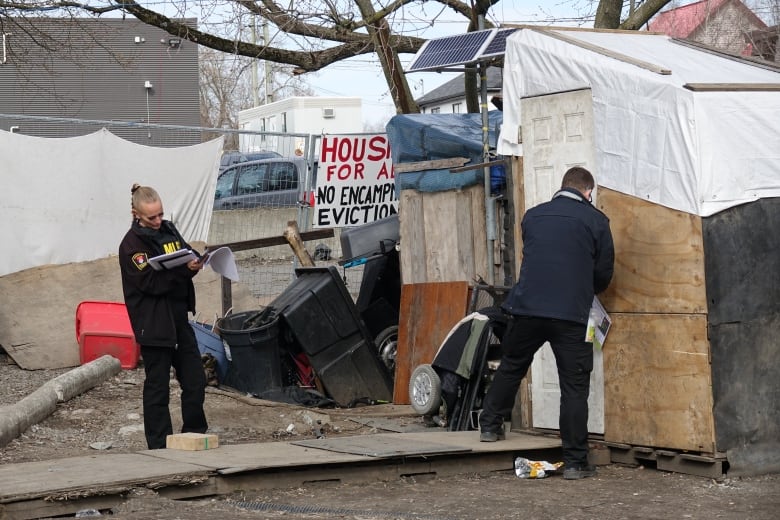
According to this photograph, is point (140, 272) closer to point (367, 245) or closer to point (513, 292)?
point (513, 292)

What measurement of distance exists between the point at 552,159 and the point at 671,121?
1.06 meters

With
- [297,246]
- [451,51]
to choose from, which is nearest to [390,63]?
[297,246]

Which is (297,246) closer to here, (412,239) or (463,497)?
(412,239)

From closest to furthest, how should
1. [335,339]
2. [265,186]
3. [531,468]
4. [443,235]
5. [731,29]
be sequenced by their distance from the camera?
1. [531,468]
2. [335,339]
3. [443,235]
4. [265,186]
5. [731,29]

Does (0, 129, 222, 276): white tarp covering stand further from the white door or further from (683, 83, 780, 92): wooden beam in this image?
(683, 83, 780, 92): wooden beam

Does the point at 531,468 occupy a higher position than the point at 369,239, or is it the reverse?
the point at 369,239

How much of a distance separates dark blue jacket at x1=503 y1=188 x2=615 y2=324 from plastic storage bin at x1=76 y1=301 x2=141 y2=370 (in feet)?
17.6

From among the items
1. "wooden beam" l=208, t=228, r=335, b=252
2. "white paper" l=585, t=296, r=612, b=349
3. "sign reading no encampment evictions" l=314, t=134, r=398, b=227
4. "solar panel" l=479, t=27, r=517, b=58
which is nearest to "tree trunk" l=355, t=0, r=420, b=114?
"sign reading no encampment evictions" l=314, t=134, r=398, b=227

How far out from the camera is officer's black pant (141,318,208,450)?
7512 millimetres

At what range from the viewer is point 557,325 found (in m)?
6.95

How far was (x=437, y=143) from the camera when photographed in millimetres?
10539

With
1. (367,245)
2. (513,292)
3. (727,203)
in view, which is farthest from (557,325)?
(367,245)

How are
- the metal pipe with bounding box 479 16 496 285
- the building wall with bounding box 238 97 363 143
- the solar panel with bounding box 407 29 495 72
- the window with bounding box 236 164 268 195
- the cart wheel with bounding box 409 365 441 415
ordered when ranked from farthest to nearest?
the building wall with bounding box 238 97 363 143, the window with bounding box 236 164 268 195, the metal pipe with bounding box 479 16 496 285, the solar panel with bounding box 407 29 495 72, the cart wheel with bounding box 409 365 441 415

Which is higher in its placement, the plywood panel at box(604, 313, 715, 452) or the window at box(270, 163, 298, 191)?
the window at box(270, 163, 298, 191)
